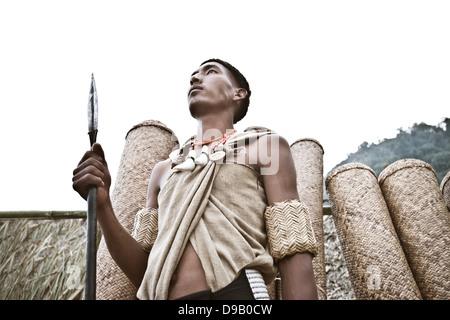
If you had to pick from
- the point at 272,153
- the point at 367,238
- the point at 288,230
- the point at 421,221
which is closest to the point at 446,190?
the point at 421,221

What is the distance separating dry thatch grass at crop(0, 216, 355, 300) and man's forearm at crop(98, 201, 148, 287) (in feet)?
4.08

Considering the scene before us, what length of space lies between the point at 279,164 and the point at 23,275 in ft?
7.42

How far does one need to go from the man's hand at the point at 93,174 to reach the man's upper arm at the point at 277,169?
0.68m

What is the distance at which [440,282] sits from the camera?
2133mm

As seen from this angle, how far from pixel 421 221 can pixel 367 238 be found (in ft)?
1.23

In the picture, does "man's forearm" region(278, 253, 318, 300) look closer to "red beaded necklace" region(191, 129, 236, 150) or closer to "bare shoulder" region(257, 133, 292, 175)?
"bare shoulder" region(257, 133, 292, 175)

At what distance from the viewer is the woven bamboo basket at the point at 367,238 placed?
2047 millimetres

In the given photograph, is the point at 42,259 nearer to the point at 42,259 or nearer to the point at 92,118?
the point at 42,259

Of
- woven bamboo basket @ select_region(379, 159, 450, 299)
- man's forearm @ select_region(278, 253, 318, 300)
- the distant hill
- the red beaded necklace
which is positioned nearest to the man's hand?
the red beaded necklace

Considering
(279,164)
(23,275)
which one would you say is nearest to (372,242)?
(279,164)

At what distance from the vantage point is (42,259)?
3.03 m

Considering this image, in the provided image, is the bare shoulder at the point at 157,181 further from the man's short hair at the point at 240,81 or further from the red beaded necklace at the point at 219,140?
the man's short hair at the point at 240,81

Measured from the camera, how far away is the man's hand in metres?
1.51
